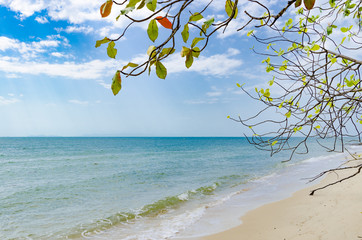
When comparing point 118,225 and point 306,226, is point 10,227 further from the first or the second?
point 306,226

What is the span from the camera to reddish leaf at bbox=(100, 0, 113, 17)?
75 cm

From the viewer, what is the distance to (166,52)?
3.05ft

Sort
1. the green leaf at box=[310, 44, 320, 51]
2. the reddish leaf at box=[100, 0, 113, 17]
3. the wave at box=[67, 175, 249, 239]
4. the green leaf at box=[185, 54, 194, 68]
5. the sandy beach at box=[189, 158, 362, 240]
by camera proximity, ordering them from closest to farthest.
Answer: the reddish leaf at box=[100, 0, 113, 17] < the green leaf at box=[185, 54, 194, 68] < the green leaf at box=[310, 44, 320, 51] < the sandy beach at box=[189, 158, 362, 240] < the wave at box=[67, 175, 249, 239]

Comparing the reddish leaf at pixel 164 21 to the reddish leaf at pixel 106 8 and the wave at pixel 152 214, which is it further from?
the wave at pixel 152 214

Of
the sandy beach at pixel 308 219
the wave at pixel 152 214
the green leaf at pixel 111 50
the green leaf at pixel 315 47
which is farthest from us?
the wave at pixel 152 214

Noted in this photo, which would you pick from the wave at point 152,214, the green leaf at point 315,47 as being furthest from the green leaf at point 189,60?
the wave at point 152,214

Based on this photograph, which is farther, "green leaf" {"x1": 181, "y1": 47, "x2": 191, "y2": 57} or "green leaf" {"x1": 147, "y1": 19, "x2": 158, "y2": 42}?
Answer: "green leaf" {"x1": 181, "y1": 47, "x2": 191, "y2": 57}

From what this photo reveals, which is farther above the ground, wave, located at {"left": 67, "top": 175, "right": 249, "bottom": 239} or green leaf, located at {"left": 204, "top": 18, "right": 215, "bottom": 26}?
green leaf, located at {"left": 204, "top": 18, "right": 215, "bottom": 26}

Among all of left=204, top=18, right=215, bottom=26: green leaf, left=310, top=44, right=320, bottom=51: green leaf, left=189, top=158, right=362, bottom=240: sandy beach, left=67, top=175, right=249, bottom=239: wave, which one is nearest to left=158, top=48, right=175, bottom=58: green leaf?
left=204, top=18, right=215, bottom=26: green leaf

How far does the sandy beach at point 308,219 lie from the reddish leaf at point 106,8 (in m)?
4.80

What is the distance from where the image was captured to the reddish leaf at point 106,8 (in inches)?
29.4

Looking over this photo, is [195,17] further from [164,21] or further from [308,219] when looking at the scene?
[308,219]

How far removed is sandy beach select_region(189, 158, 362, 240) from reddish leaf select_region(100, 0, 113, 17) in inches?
189

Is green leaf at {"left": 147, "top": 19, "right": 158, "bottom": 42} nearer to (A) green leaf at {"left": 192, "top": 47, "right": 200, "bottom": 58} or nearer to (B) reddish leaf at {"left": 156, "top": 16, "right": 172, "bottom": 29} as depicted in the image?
(B) reddish leaf at {"left": 156, "top": 16, "right": 172, "bottom": 29}
